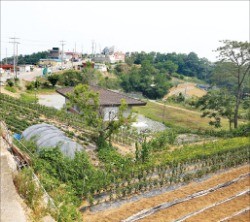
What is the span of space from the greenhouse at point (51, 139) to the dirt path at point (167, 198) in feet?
9.58

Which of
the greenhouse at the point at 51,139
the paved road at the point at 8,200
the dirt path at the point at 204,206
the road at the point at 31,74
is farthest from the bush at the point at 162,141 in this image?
the road at the point at 31,74

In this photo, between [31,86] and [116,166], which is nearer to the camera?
[116,166]

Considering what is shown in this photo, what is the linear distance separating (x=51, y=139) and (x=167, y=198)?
197 inches

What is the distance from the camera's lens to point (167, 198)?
10367mm

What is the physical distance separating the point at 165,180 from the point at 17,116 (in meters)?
11.7

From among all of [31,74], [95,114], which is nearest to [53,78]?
[31,74]

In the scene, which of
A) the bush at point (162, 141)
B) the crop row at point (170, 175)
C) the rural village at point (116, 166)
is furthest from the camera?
the bush at point (162, 141)

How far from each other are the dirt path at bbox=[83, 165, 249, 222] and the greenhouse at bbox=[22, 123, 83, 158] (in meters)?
2.92

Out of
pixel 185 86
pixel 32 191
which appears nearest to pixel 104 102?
pixel 32 191

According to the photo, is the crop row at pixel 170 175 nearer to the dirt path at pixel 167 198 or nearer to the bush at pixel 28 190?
the dirt path at pixel 167 198

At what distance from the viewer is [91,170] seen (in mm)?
10281

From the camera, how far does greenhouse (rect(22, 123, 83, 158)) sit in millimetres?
11789

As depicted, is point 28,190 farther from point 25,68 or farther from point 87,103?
point 25,68

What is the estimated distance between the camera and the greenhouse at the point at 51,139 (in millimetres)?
11789
